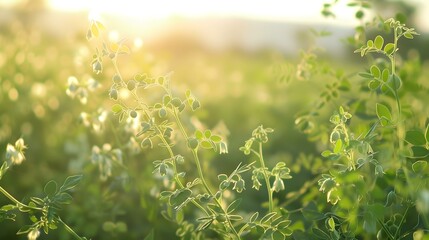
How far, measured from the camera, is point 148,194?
8.80 feet

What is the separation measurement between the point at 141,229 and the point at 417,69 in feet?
5.00

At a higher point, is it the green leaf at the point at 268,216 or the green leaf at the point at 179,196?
the green leaf at the point at 179,196

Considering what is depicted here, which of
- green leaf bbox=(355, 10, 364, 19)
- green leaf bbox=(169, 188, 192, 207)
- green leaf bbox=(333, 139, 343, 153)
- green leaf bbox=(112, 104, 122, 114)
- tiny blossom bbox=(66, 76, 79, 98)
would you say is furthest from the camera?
green leaf bbox=(355, 10, 364, 19)

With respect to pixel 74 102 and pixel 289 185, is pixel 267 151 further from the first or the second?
pixel 74 102

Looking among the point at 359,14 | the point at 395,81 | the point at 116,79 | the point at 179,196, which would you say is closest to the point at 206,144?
the point at 179,196

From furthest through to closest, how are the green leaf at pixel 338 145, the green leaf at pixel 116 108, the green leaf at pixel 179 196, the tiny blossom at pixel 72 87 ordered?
1. the tiny blossom at pixel 72 87
2. the green leaf at pixel 116 108
3. the green leaf at pixel 179 196
4. the green leaf at pixel 338 145

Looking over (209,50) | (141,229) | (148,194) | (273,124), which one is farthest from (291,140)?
(209,50)

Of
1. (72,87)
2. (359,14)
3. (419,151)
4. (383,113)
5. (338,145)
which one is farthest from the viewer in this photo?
(359,14)

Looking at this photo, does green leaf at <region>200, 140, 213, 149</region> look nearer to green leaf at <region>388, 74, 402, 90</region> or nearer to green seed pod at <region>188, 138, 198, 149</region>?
green seed pod at <region>188, 138, 198, 149</region>

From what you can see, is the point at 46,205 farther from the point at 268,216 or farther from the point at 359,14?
the point at 359,14

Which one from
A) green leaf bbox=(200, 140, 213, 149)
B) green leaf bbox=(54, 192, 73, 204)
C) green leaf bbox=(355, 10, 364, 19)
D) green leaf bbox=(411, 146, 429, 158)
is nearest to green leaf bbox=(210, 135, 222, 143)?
green leaf bbox=(200, 140, 213, 149)

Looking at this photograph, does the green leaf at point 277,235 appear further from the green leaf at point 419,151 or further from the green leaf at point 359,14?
the green leaf at point 359,14

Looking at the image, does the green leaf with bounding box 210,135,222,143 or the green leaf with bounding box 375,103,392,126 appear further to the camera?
the green leaf with bounding box 210,135,222,143

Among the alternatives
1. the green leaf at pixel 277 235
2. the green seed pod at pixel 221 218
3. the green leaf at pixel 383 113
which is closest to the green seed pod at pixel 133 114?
the green seed pod at pixel 221 218
